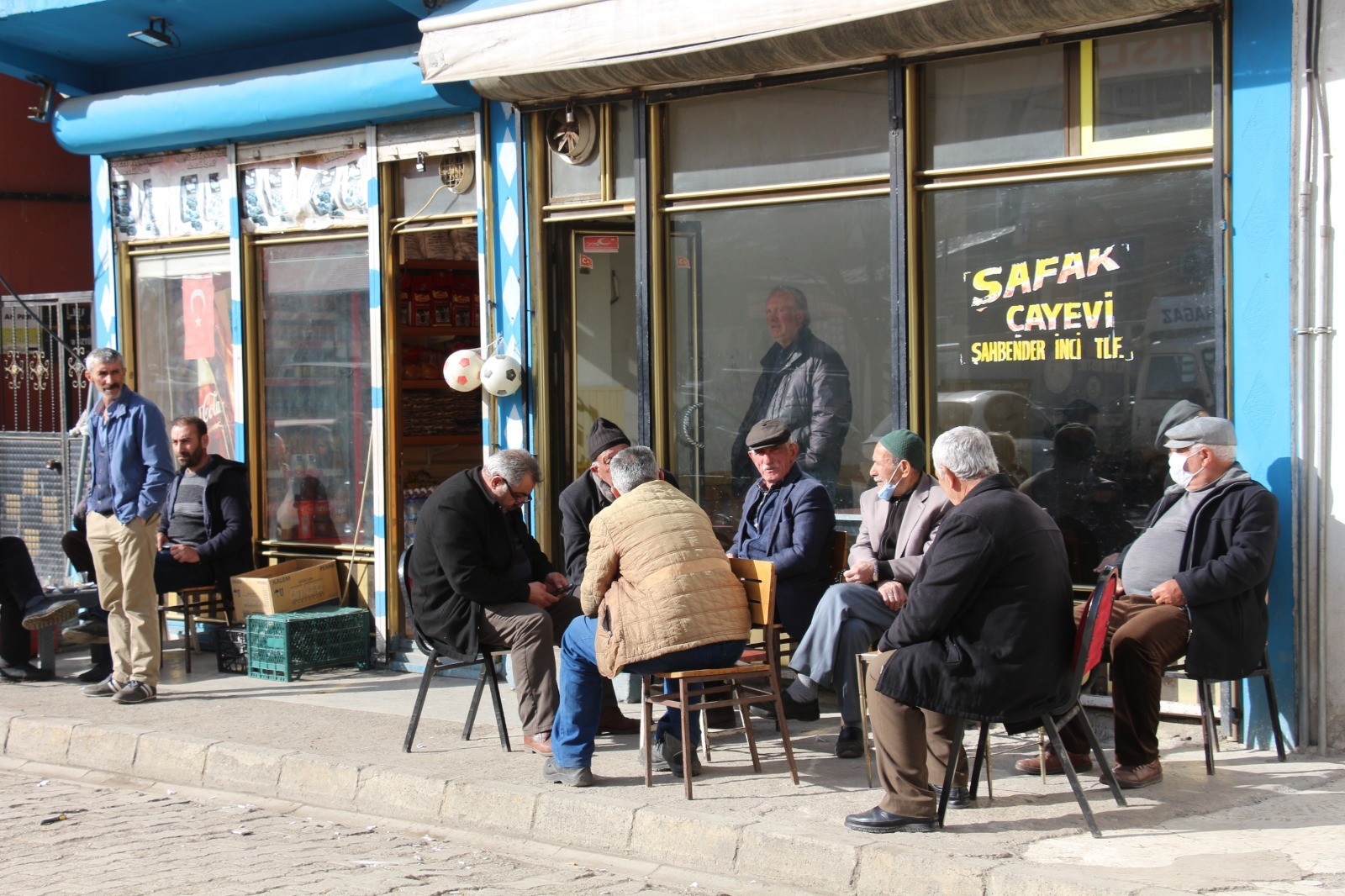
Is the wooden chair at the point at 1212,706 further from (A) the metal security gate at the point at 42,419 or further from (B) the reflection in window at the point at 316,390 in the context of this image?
(A) the metal security gate at the point at 42,419

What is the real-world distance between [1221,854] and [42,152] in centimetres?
1184

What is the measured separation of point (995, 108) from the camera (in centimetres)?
712

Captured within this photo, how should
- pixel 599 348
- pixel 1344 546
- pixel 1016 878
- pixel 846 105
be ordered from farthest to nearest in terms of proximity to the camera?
pixel 599 348, pixel 846 105, pixel 1344 546, pixel 1016 878

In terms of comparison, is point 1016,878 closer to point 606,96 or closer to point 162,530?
point 606,96

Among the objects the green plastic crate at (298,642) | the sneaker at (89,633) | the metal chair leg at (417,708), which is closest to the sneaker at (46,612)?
the sneaker at (89,633)

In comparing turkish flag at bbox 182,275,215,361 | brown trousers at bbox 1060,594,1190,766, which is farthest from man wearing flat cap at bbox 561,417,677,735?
turkish flag at bbox 182,275,215,361

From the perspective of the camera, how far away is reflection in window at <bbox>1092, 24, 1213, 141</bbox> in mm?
6523

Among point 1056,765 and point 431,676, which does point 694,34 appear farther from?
point 1056,765

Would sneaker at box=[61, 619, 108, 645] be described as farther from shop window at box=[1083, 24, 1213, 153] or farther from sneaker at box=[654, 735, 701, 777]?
shop window at box=[1083, 24, 1213, 153]

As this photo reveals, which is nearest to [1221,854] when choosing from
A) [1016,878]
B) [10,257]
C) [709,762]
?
[1016,878]

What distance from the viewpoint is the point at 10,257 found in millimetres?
12648

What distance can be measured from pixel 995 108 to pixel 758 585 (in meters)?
2.82

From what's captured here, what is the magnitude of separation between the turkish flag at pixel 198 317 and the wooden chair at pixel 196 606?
1.83 metres

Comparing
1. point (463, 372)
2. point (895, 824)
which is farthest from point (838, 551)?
point (463, 372)
